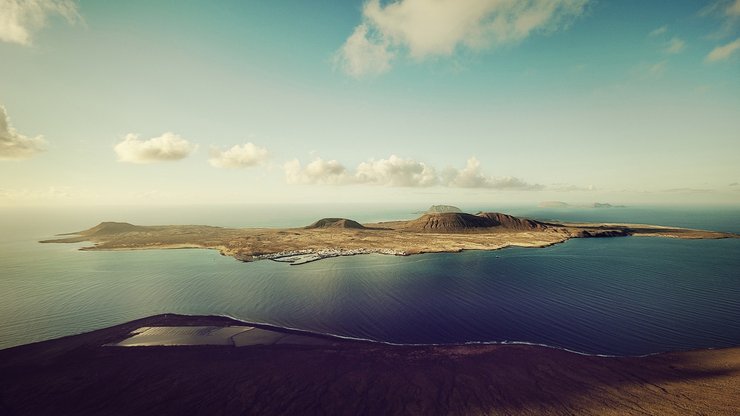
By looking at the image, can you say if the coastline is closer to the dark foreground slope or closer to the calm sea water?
the calm sea water

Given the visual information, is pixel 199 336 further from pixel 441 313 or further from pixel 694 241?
pixel 694 241

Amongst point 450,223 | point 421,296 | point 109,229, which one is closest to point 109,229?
point 109,229

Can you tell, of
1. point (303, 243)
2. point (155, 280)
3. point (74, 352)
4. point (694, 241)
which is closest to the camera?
point (74, 352)

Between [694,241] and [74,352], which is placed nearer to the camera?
[74,352]

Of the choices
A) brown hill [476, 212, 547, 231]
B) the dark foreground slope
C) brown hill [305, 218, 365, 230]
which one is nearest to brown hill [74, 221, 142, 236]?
brown hill [305, 218, 365, 230]

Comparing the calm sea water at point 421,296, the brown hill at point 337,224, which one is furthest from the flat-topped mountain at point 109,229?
the brown hill at point 337,224

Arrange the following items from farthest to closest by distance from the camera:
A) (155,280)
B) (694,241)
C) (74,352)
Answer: (694,241) → (155,280) → (74,352)

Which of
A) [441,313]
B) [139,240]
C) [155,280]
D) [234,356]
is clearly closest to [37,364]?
[234,356]
